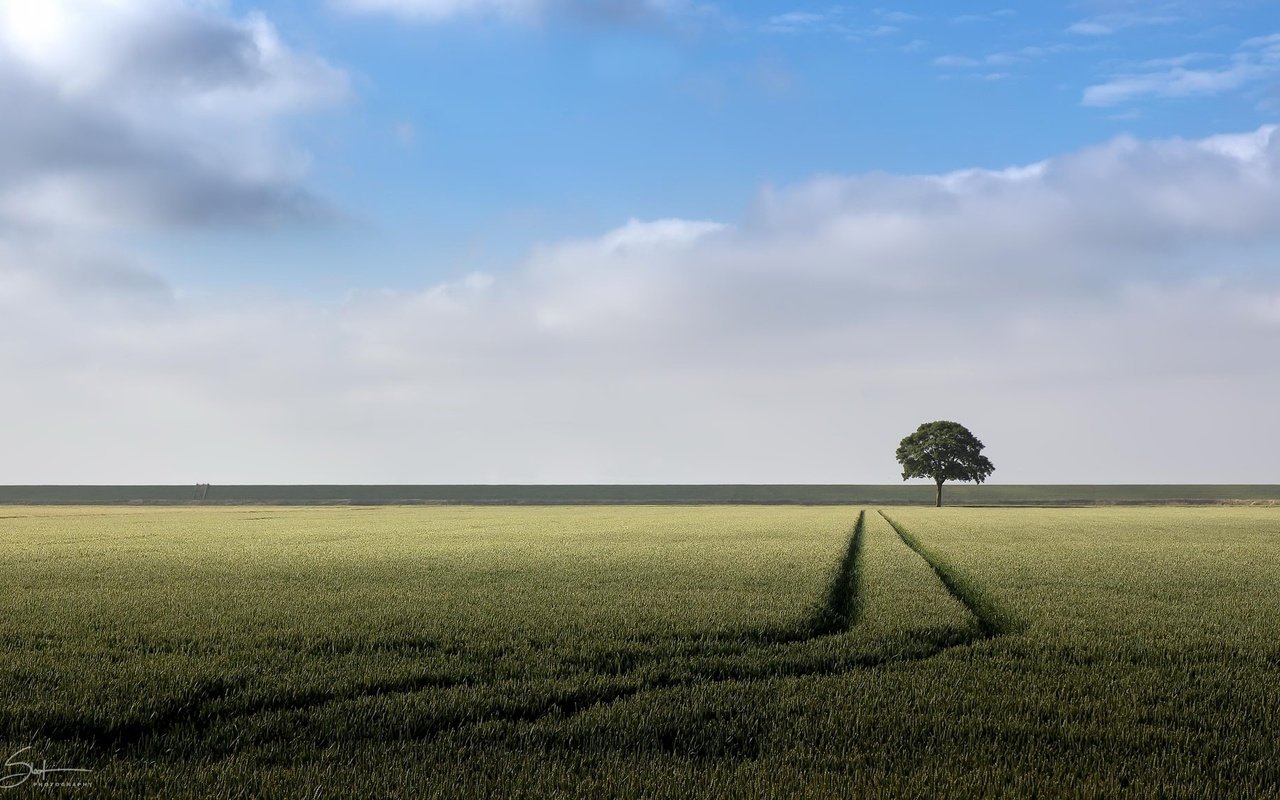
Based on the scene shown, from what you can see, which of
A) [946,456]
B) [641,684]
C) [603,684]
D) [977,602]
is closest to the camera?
[603,684]

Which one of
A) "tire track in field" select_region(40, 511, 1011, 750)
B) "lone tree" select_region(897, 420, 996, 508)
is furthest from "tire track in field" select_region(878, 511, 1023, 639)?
"lone tree" select_region(897, 420, 996, 508)

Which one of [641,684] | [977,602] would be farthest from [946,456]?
[641,684]

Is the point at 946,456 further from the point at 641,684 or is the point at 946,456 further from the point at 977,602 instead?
the point at 641,684

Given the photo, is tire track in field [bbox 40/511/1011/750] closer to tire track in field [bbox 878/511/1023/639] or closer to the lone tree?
tire track in field [bbox 878/511/1023/639]

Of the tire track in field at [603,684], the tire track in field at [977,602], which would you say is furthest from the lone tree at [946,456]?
the tire track in field at [603,684]

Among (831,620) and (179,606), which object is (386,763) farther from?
(179,606)

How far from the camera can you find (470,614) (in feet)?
50.5

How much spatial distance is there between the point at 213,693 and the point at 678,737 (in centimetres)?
499

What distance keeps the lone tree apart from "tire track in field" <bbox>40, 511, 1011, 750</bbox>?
302 feet

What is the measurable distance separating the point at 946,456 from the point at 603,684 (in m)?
100

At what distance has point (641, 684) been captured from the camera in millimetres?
10500

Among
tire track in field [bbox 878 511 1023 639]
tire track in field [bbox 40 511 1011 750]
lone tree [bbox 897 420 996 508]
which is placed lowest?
tire track in field [bbox 878 511 1023 639]

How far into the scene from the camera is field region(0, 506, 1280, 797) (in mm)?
7285

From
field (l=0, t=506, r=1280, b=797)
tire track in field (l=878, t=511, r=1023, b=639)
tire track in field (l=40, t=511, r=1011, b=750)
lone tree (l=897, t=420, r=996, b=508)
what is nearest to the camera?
field (l=0, t=506, r=1280, b=797)
